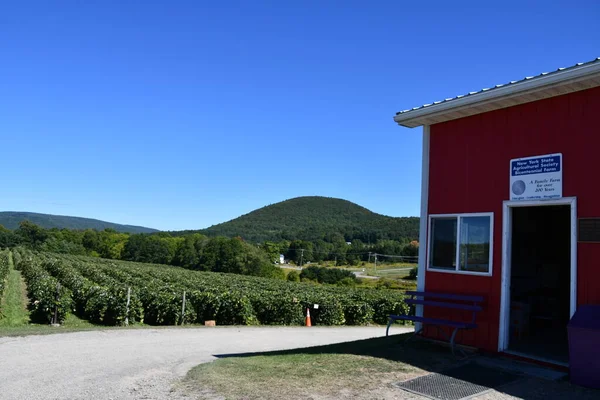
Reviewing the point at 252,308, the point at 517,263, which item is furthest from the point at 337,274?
the point at 517,263

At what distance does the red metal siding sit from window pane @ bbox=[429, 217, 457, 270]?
176mm

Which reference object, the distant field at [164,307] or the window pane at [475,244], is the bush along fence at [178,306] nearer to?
the distant field at [164,307]

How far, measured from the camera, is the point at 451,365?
264 inches

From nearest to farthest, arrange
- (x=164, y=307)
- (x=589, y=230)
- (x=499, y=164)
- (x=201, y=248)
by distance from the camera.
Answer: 1. (x=589, y=230)
2. (x=499, y=164)
3. (x=164, y=307)
4. (x=201, y=248)

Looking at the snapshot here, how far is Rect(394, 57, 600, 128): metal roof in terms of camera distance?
6.11 m

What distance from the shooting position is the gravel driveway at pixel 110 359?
618cm

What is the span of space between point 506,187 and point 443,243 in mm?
1513

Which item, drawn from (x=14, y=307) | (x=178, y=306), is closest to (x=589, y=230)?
(x=178, y=306)

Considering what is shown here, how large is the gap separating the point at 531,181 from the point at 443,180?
1645 mm

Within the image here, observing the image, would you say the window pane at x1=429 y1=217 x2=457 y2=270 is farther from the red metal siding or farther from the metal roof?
the metal roof

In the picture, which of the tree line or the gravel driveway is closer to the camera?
the gravel driveway

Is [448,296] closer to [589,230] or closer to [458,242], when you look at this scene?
[458,242]

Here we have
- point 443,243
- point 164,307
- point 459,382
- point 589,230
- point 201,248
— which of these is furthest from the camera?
point 201,248

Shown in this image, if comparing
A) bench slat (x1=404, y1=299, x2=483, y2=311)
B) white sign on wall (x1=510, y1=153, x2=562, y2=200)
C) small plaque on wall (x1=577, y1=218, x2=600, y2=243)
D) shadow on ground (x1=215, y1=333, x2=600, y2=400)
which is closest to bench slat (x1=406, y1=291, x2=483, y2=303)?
bench slat (x1=404, y1=299, x2=483, y2=311)
